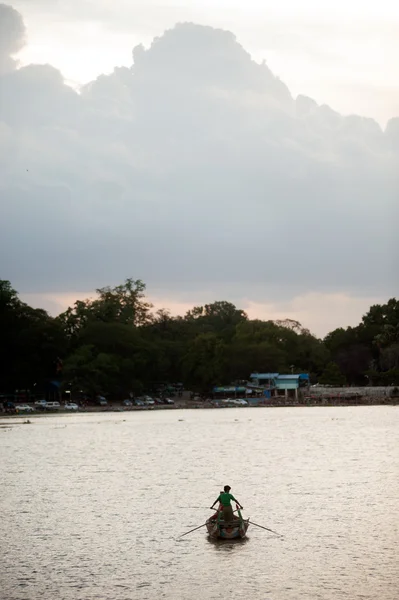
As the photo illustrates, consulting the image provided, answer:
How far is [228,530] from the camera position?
43125mm

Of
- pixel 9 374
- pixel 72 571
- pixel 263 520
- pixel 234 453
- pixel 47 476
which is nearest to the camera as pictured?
pixel 72 571

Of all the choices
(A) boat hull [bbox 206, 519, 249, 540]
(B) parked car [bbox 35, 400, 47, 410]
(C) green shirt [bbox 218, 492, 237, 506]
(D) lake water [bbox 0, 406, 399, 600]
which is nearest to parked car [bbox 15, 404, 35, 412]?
(B) parked car [bbox 35, 400, 47, 410]

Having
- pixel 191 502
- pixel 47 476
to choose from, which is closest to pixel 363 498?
pixel 191 502

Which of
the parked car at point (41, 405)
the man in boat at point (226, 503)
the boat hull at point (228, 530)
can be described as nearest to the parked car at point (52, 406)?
the parked car at point (41, 405)

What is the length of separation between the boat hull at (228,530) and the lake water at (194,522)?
1.85 feet

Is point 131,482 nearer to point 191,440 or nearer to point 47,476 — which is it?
point 47,476

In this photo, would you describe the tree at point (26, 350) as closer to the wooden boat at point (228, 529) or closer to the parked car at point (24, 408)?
the parked car at point (24, 408)

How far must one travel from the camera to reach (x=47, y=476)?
76.5 m

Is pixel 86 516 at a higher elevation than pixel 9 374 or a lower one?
lower

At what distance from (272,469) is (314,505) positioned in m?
24.0

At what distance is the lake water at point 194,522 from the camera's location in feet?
115

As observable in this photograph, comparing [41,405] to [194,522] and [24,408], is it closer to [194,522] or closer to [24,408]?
[24,408]

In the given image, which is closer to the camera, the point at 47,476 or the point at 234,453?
the point at 47,476

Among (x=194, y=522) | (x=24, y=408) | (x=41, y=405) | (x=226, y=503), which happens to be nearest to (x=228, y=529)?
(x=226, y=503)
